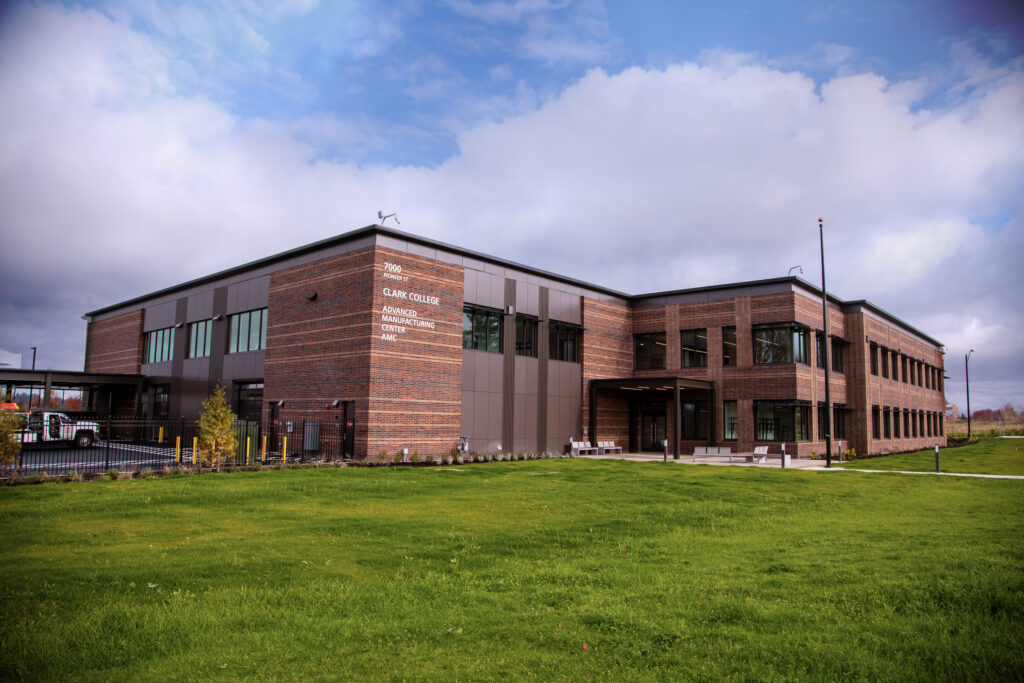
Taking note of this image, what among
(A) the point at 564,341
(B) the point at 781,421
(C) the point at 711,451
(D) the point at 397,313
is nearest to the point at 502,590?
(D) the point at 397,313

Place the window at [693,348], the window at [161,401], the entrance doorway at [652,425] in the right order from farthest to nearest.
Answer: the window at [161,401]
the entrance doorway at [652,425]
the window at [693,348]

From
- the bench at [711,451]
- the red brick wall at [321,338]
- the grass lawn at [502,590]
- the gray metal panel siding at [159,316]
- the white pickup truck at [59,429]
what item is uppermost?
the gray metal panel siding at [159,316]

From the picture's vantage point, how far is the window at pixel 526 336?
31.9 m

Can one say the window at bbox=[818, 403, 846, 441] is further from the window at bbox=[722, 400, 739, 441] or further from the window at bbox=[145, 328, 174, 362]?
the window at bbox=[145, 328, 174, 362]

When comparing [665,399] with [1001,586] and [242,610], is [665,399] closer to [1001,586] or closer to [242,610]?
[1001,586]

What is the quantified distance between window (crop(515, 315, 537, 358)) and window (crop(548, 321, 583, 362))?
4.08 ft

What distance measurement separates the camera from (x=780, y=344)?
34.4 metres

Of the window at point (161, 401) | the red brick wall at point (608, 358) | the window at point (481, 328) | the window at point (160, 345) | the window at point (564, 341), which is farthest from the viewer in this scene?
the window at point (160, 345)

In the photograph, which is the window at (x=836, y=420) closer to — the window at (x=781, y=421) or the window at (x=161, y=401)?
the window at (x=781, y=421)

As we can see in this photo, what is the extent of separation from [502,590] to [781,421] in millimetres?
29964

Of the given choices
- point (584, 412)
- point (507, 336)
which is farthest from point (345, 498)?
point (584, 412)

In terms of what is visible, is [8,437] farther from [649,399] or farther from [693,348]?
[693,348]

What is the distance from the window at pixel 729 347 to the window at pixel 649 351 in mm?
3612

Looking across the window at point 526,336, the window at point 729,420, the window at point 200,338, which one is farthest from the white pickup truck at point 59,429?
the window at point 729,420
